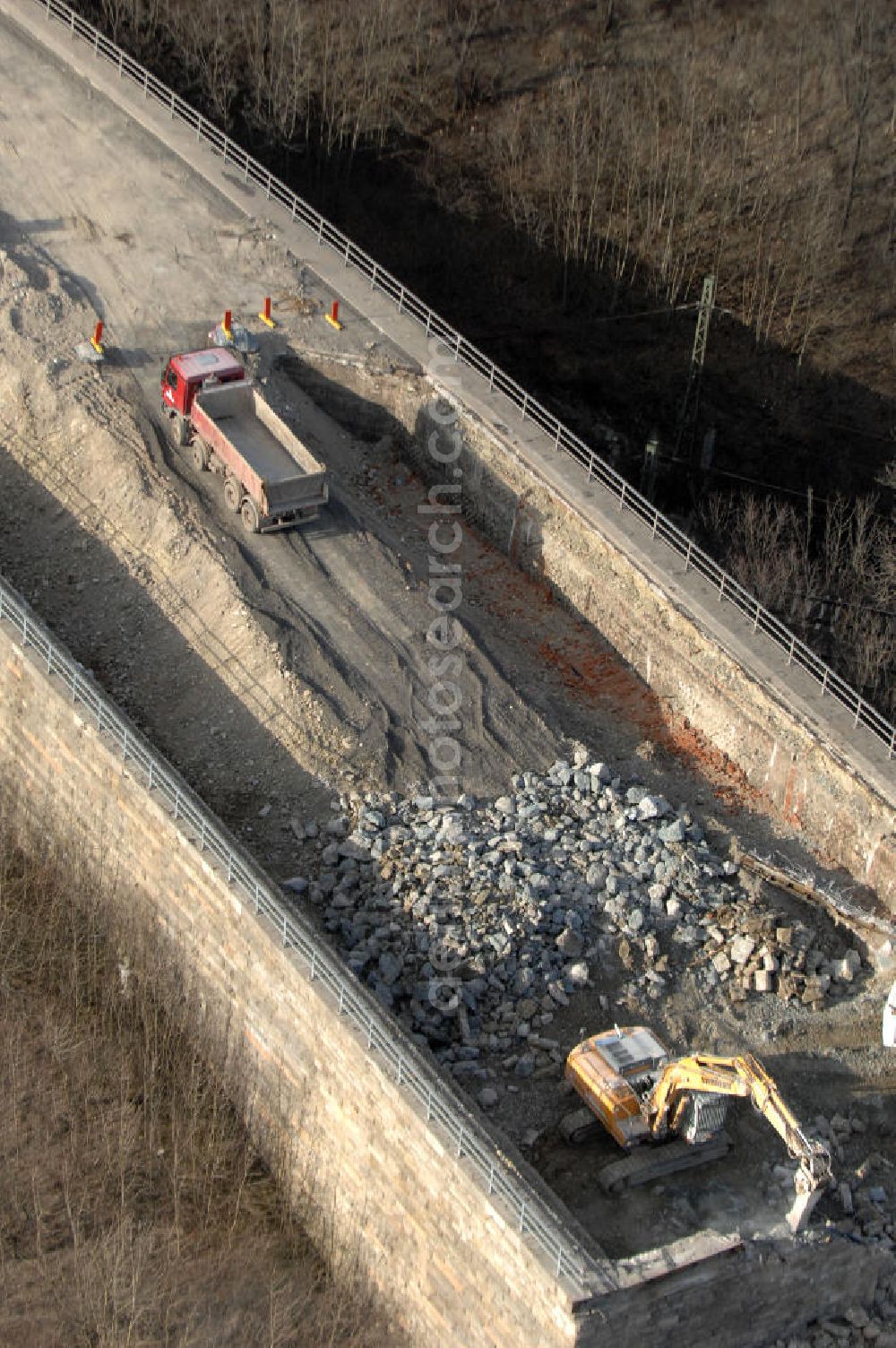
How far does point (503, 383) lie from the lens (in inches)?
1583

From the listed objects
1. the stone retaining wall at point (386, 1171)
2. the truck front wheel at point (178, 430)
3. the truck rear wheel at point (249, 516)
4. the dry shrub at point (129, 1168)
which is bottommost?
the dry shrub at point (129, 1168)

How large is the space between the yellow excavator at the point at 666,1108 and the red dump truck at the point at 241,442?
1008cm

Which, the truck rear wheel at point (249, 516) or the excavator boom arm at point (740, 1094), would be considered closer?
the excavator boom arm at point (740, 1094)

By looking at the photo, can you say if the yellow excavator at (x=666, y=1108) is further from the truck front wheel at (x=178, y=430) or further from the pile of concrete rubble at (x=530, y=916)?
the truck front wheel at (x=178, y=430)

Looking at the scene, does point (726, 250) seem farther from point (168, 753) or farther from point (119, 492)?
point (168, 753)

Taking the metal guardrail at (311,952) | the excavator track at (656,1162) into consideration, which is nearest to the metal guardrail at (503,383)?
the excavator track at (656,1162)

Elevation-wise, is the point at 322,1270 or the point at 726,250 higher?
the point at 726,250

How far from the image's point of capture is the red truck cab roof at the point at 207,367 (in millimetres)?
31438

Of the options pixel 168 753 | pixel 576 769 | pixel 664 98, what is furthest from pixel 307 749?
pixel 664 98

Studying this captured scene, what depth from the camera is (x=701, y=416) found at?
1773 inches

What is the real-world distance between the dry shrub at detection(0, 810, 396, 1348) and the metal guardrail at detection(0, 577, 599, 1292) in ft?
7.21

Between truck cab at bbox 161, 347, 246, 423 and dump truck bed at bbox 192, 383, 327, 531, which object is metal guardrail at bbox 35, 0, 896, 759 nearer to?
dump truck bed at bbox 192, 383, 327, 531

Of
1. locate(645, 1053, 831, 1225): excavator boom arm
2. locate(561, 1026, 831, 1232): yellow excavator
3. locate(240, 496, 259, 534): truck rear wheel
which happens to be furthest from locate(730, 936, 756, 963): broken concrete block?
locate(240, 496, 259, 534): truck rear wheel

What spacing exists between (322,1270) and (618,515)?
12949 millimetres
